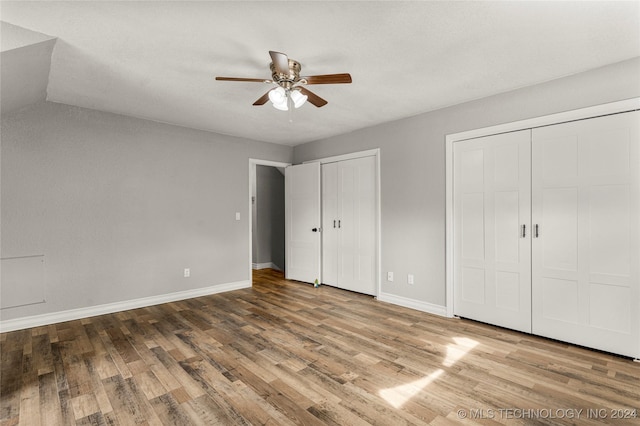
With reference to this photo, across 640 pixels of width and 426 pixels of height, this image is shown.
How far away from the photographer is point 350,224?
4.75 metres

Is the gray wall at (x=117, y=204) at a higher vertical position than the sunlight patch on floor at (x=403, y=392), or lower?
higher

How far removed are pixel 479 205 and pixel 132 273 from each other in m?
4.40

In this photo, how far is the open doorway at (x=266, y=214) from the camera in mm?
6852

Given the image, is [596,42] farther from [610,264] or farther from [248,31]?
[248,31]

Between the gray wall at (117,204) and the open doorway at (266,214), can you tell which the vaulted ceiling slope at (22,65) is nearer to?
the gray wall at (117,204)

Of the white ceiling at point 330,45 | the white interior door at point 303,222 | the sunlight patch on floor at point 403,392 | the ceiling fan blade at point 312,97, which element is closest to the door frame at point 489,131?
the white ceiling at point 330,45

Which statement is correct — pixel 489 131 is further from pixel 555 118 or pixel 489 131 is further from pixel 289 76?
pixel 289 76

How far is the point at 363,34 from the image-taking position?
84.0 inches

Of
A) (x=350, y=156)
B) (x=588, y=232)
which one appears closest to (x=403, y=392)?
(x=588, y=232)

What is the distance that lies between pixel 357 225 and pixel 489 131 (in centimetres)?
218

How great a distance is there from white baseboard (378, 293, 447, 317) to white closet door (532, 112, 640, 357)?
0.95 m

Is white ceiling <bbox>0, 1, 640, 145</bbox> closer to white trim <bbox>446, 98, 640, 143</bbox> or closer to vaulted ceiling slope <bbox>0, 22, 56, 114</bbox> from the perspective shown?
vaulted ceiling slope <bbox>0, 22, 56, 114</bbox>

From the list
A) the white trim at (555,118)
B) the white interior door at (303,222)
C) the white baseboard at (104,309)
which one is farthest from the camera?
the white interior door at (303,222)

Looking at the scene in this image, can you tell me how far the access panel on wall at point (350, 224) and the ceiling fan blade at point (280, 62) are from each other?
246 cm
